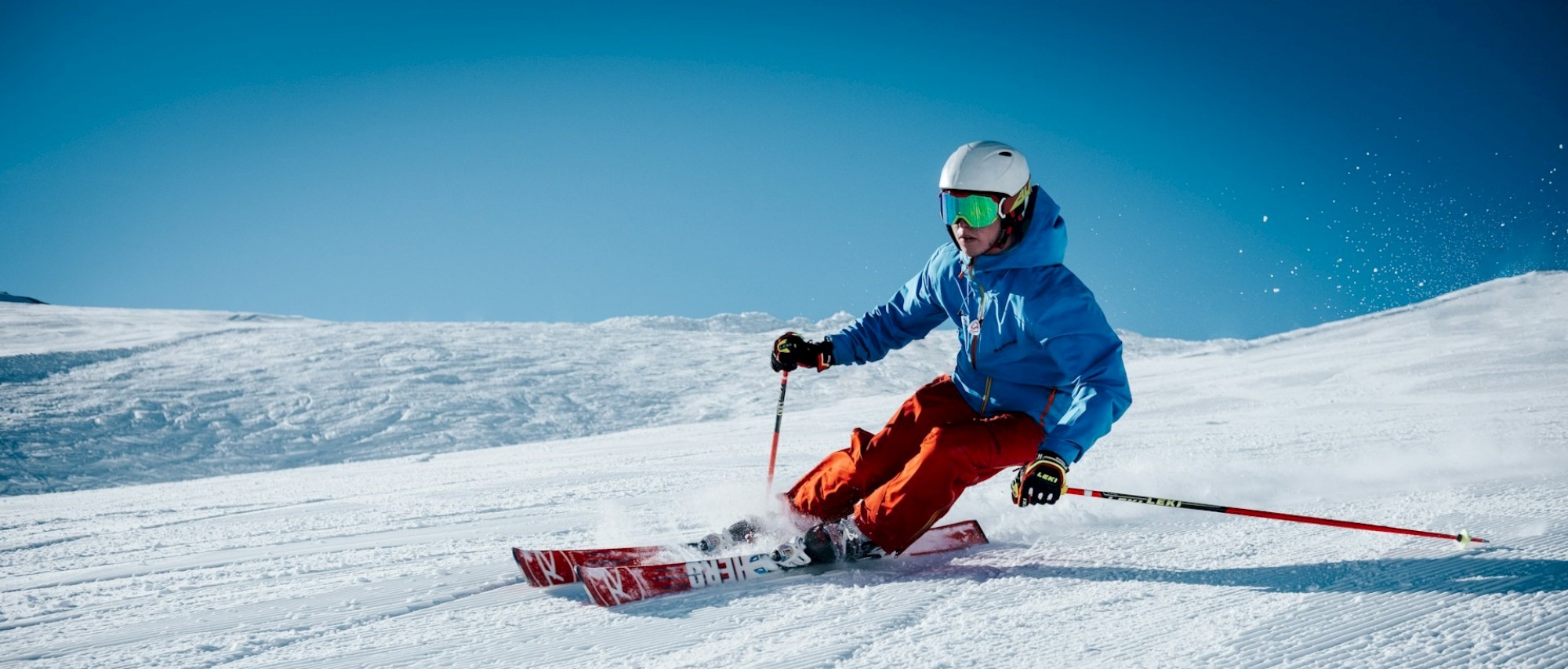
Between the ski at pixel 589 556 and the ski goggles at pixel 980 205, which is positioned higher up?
the ski goggles at pixel 980 205

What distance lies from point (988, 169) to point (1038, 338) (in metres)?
0.64

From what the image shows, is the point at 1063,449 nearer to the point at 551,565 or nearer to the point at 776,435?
the point at 776,435

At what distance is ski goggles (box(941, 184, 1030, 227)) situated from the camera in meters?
3.13

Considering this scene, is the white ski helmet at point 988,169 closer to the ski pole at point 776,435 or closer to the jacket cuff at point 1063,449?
the jacket cuff at point 1063,449

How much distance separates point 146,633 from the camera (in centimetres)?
242

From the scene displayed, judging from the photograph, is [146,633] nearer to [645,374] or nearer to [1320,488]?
[1320,488]

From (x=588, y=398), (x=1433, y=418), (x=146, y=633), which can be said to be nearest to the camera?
(x=146, y=633)

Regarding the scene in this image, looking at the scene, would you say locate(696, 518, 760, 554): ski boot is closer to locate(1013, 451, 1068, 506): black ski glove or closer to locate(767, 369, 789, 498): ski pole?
locate(767, 369, 789, 498): ski pole

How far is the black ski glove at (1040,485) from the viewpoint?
2590mm

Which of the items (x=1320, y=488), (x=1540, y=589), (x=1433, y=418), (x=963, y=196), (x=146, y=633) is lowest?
(x=146, y=633)

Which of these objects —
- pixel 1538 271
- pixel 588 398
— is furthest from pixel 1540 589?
pixel 1538 271

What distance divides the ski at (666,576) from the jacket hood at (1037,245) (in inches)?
52.8

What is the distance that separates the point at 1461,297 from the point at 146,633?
87.6 feet

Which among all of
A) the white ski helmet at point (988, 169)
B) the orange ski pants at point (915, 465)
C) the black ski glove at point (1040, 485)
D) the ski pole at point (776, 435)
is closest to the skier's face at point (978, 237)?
the white ski helmet at point (988, 169)
